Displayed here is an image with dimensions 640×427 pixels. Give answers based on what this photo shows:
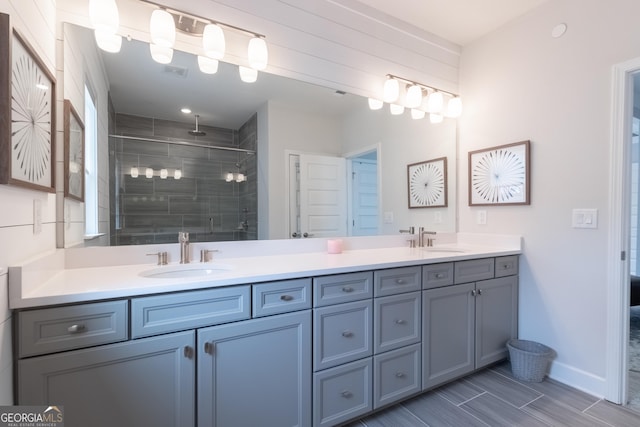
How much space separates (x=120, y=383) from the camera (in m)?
1.12

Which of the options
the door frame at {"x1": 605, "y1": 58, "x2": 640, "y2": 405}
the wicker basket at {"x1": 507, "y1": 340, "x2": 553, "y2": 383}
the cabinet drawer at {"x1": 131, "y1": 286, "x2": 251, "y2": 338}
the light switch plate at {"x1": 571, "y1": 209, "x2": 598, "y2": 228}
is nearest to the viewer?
the cabinet drawer at {"x1": 131, "y1": 286, "x2": 251, "y2": 338}

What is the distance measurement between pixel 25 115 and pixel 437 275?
6.84 feet

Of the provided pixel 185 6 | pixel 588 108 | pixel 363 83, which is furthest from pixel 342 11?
pixel 588 108

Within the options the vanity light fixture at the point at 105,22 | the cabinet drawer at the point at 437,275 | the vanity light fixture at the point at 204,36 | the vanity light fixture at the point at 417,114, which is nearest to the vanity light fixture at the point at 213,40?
the vanity light fixture at the point at 204,36

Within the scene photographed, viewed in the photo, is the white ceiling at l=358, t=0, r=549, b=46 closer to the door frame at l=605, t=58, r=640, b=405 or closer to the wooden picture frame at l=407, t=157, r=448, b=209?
the door frame at l=605, t=58, r=640, b=405

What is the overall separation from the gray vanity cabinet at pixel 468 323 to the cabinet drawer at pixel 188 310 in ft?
3.73

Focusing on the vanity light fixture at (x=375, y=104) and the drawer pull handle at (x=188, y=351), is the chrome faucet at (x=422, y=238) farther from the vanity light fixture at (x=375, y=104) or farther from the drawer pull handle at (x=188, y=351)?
the drawer pull handle at (x=188, y=351)

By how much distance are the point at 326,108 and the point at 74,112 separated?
146 cm

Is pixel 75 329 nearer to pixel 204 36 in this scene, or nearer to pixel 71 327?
pixel 71 327

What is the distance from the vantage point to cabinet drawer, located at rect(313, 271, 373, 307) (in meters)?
1.51

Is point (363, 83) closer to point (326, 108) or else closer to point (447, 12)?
point (326, 108)

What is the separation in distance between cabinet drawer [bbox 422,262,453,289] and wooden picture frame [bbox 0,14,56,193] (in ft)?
6.20

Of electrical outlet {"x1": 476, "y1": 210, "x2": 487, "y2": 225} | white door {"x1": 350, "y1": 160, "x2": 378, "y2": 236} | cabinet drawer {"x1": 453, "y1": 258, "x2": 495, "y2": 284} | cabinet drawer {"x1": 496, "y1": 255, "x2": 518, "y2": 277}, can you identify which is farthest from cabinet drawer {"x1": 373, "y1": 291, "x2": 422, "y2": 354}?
electrical outlet {"x1": 476, "y1": 210, "x2": 487, "y2": 225}

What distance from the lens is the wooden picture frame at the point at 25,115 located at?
0.90 metres
